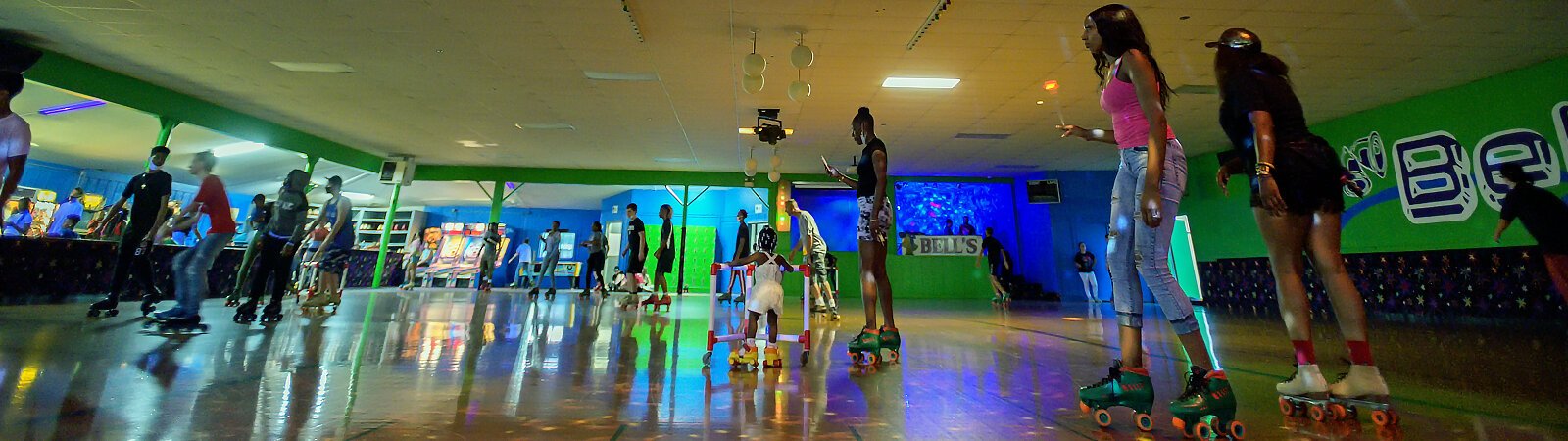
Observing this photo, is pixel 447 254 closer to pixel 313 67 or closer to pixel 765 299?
pixel 313 67

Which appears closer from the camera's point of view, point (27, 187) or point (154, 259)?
point (154, 259)

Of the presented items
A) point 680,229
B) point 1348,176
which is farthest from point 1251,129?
point 680,229

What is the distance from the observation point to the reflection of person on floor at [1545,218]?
3.81m

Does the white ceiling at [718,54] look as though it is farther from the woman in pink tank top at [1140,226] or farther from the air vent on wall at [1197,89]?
the woman in pink tank top at [1140,226]

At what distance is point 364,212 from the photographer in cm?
1809

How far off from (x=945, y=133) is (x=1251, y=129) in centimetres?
824

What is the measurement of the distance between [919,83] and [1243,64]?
18.4 ft

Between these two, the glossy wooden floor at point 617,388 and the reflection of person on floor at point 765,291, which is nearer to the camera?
the glossy wooden floor at point 617,388

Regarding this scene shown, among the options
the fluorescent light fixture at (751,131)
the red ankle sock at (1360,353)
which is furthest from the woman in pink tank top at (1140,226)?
the fluorescent light fixture at (751,131)

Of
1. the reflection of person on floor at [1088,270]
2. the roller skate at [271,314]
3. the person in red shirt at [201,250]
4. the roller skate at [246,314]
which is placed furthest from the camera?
the reflection of person on floor at [1088,270]

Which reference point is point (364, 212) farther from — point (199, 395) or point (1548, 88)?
point (1548, 88)

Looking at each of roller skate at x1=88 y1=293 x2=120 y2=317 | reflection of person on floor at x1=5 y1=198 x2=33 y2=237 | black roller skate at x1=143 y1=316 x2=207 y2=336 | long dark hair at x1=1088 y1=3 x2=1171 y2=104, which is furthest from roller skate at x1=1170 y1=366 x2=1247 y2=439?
reflection of person on floor at x1=5 y1=198 x2=33 y2=237

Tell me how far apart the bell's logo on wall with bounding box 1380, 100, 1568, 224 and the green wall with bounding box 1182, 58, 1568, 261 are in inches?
0.4

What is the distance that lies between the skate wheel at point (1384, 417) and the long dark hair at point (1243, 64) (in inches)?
38.3
